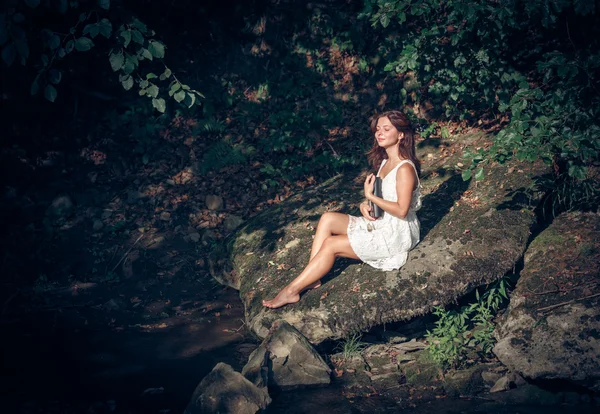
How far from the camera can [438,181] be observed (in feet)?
20.2

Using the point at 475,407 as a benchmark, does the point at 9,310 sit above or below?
above

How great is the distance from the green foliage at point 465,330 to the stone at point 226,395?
1660 mm

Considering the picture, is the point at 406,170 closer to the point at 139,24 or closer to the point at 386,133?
the point at 386,133

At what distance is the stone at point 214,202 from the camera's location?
771 centimetres

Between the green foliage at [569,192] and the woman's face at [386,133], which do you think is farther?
the green foliage at [569,192]

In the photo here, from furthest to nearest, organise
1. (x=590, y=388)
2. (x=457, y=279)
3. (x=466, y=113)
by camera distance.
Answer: (x=466, y=113), (x=457, y=279), (x=590, y=388)

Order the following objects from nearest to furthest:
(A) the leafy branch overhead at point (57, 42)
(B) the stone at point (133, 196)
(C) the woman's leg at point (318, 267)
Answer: (A) the leafy branch overhead at point (57, 42) → (C) the woman's leg at point (318, 267) → (B) the stone at point (133, 196)

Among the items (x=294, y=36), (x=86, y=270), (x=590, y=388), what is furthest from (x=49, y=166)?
(x=590, y=388)

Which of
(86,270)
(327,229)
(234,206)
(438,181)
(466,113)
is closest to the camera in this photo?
(327,229)

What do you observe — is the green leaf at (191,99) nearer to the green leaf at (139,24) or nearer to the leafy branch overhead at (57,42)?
the leafy branch overhead at (57,42)

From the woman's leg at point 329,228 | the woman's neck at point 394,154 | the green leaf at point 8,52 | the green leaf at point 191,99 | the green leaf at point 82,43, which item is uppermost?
the green leaf at point 82,43

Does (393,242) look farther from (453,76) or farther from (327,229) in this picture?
(453,76)

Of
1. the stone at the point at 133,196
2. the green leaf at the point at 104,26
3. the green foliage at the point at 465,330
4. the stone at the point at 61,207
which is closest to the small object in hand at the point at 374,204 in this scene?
the green foliage at the point at 465,330

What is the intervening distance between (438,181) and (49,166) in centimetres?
634
